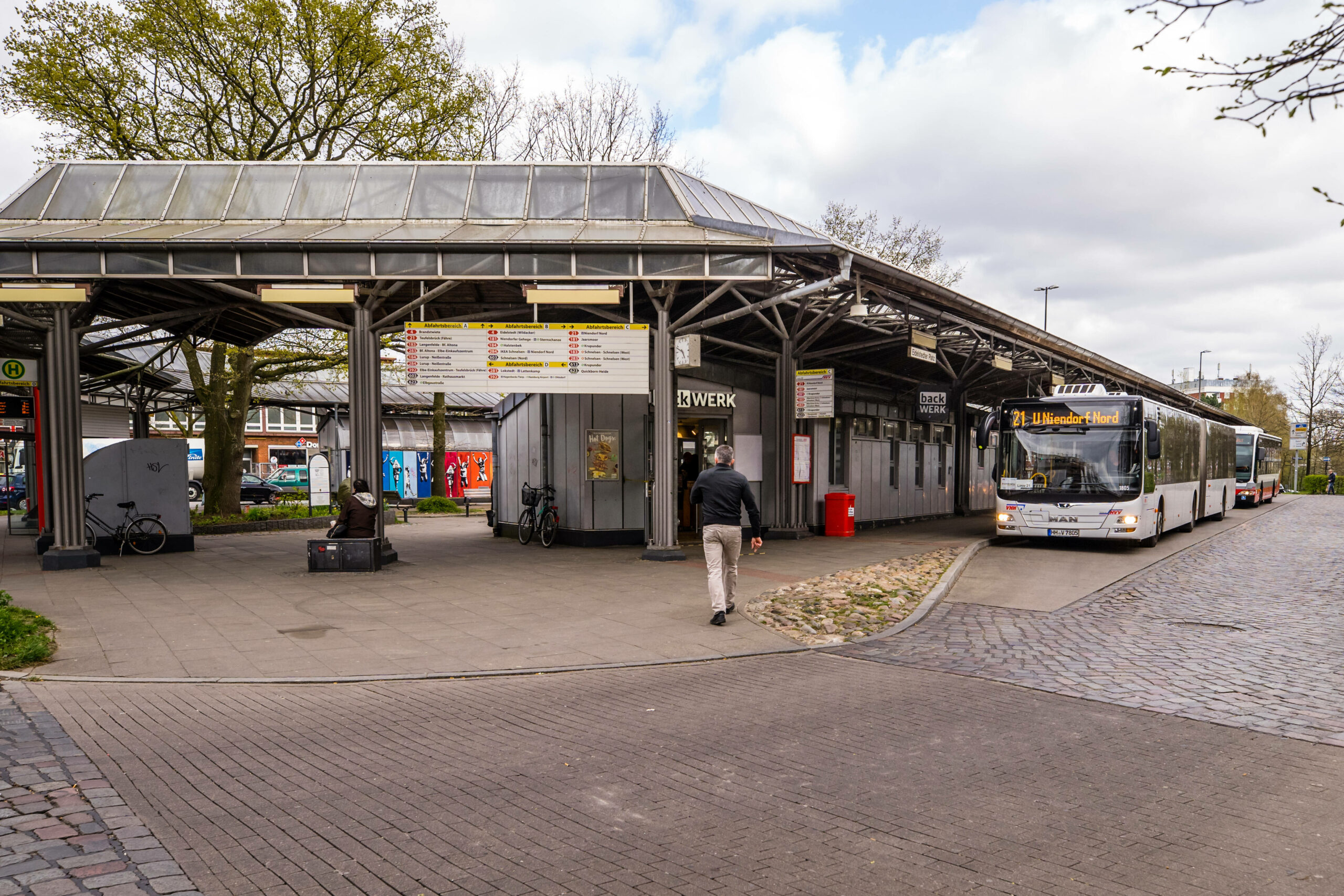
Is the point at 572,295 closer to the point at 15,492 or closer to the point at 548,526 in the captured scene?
the point at 548,526

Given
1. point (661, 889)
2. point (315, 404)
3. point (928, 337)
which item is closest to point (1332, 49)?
point (661, 889)

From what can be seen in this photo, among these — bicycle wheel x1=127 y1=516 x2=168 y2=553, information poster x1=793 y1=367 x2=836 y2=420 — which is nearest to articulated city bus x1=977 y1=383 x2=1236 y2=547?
information poster x1=793 y1=367 x2=836 y2=420

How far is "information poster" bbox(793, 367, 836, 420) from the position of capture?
17719 mm

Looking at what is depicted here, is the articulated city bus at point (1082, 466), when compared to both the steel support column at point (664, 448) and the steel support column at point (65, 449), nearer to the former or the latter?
the steel support column at point (664, 448)

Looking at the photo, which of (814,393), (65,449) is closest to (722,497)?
(814,393)

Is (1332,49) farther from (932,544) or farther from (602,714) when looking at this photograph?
(932,544)

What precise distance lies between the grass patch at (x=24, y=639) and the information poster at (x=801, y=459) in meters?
13.0

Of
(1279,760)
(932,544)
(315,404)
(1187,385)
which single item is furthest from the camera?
(1187,385)

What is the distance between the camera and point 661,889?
3428 mm

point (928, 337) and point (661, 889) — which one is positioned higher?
point (928, 337)

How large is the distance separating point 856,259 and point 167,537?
44.4 ft

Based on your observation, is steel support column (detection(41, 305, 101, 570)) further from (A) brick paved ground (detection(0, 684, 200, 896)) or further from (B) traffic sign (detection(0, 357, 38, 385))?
(A) brick paved ground (detection(0, 684, 200, 896))

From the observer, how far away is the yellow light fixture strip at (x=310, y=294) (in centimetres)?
1234

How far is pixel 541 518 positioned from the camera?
1777 cm
